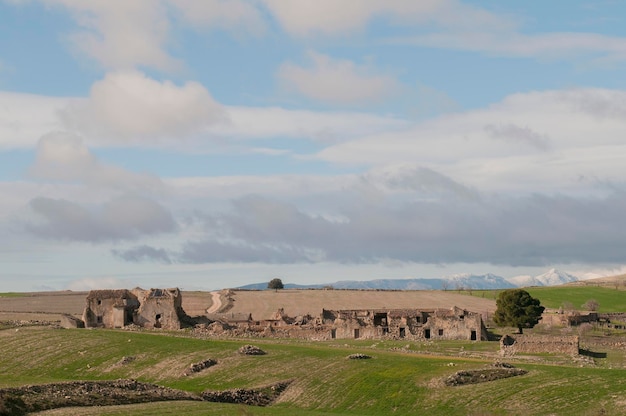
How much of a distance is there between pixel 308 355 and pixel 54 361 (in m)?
22.6

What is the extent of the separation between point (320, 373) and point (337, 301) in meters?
102

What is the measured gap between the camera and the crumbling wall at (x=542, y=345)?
84688 millimetres

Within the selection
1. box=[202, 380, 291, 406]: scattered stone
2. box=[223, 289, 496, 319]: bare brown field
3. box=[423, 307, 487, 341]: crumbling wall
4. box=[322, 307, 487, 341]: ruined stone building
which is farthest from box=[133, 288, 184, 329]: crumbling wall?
box=[202, 380, 291, 406]: scattered stone

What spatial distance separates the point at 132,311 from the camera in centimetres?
11069

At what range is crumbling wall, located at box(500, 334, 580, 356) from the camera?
8469 cm

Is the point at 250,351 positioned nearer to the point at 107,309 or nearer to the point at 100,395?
the point at 100,395

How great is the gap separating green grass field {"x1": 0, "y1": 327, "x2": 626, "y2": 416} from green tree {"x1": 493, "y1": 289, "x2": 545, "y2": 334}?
103ft

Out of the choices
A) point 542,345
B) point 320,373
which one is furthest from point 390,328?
point 320,373

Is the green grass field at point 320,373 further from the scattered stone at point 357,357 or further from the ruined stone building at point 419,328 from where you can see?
the ruined stone building at point 419,328

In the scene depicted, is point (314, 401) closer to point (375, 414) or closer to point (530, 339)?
point (375, 414)

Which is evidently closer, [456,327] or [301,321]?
[456,327]

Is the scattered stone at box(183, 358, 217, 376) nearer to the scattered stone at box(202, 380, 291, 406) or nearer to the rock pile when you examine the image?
the rock pile

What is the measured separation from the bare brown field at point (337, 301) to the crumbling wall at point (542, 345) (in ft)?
182

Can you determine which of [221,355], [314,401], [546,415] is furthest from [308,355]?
[546,415]
